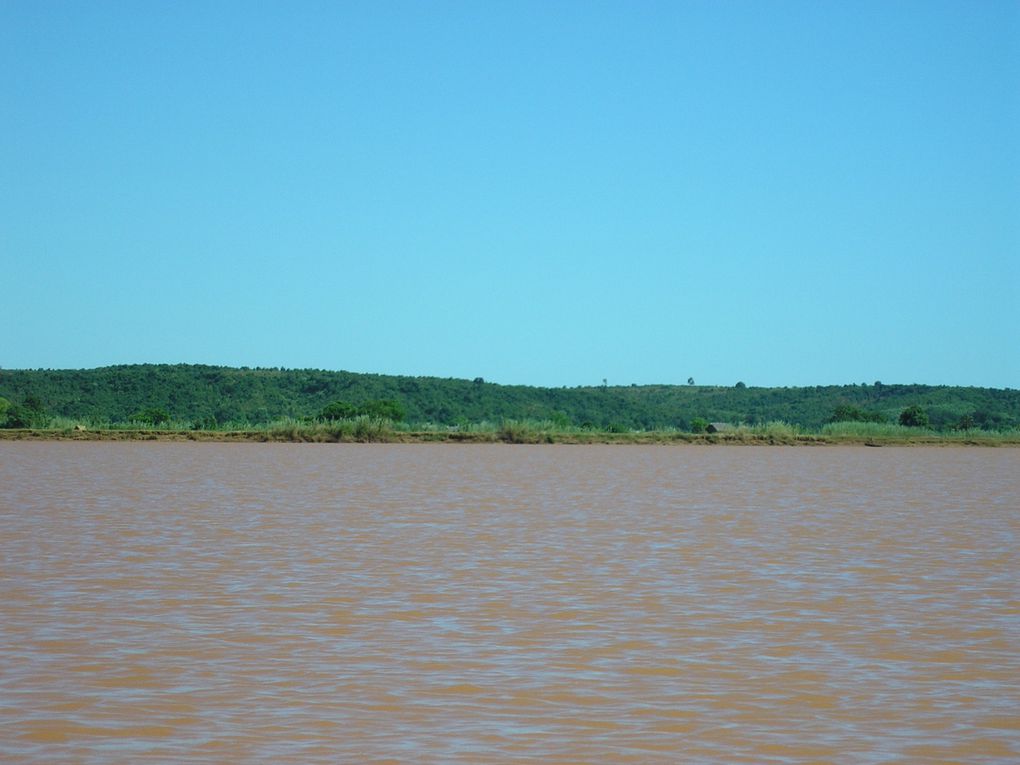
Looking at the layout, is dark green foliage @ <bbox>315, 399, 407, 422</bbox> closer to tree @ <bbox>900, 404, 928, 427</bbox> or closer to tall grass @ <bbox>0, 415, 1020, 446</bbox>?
tall grass @ <bbox>0, 415, 1020, 446</bbox>

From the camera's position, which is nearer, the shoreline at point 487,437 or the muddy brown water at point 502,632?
the muddy brown water at point 502,632

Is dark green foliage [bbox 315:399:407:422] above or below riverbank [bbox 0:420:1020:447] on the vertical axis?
above

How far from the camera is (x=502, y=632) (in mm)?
8258

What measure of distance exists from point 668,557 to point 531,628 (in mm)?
4144

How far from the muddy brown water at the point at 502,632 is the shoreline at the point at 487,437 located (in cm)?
2943

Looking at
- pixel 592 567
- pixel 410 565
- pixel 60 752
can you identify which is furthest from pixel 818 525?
pixel 60 752

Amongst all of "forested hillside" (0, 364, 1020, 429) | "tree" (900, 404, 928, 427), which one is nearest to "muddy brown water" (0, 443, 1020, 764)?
"tree" (900, 404, 928, 427)

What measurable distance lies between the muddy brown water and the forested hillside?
238 ft

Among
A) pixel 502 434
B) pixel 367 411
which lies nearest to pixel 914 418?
pixel 502 434

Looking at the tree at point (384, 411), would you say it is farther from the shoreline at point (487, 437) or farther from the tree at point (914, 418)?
the tree at point (914, 418)

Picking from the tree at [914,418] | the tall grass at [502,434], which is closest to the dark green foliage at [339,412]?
the tall grass at [502,434]

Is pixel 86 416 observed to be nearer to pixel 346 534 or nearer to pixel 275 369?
pixel 275 369

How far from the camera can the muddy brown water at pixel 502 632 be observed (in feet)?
18.9

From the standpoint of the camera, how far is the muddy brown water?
5754 mm
